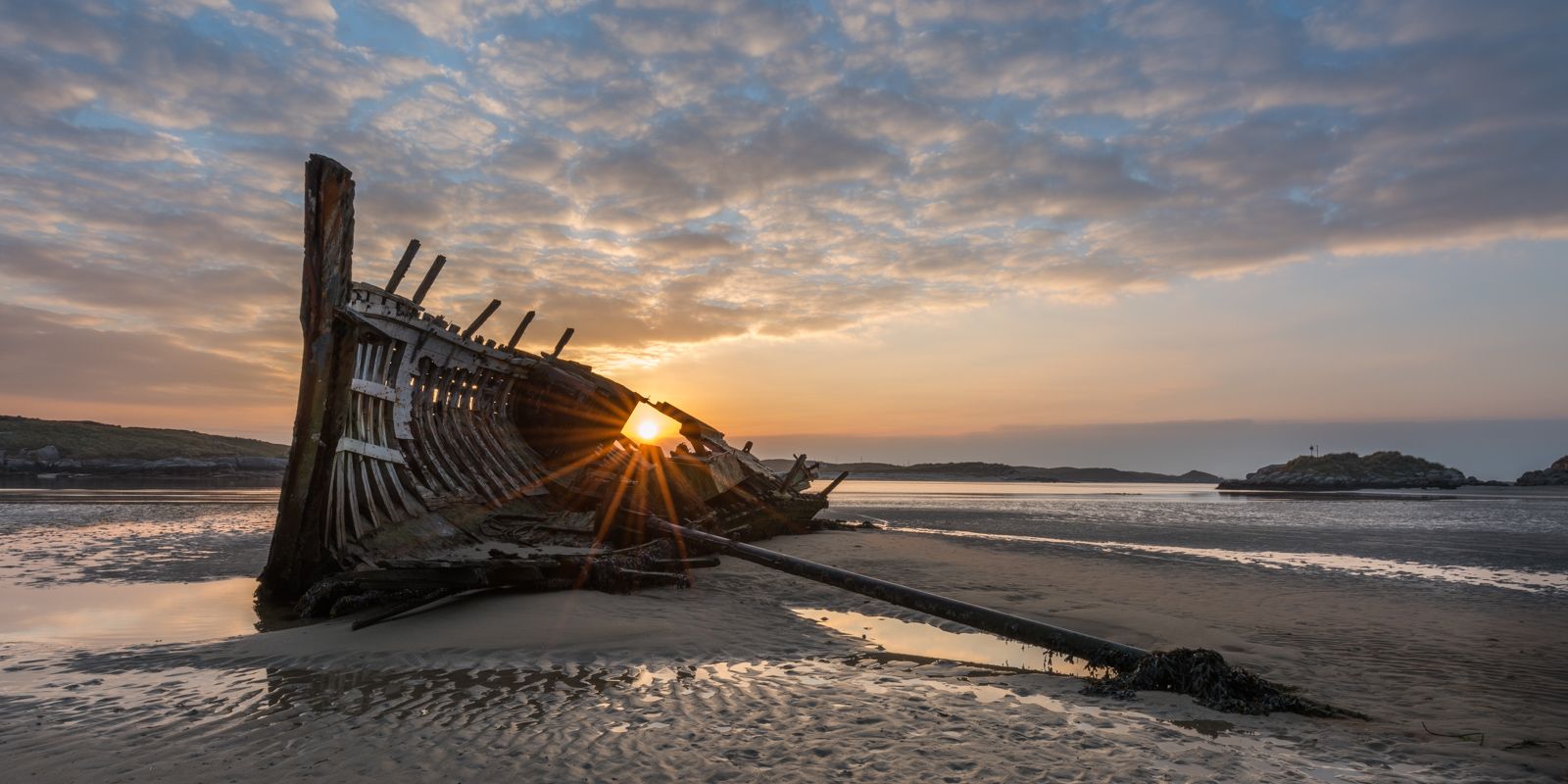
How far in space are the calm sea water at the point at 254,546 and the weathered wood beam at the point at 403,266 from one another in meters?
4.53

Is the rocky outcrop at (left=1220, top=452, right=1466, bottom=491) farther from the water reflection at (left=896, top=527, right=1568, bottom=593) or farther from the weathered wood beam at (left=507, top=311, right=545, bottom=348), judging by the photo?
the weathered wood beam at (left=507, top=311, right=545, bottom=348)

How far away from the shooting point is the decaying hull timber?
8.72m

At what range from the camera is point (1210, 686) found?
5.62 m

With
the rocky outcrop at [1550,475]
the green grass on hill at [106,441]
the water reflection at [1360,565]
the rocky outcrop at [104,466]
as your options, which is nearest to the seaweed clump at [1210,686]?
the water reflection at [1360,565]

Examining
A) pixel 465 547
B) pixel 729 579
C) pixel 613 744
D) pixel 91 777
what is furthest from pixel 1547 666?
pixel 465 547

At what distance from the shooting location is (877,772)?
4.09 m

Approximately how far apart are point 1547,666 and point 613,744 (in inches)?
327

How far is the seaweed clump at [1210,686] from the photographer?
544 centimetres

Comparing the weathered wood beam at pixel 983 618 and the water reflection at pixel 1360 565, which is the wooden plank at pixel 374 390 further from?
the water reflection at pixel 1360 565

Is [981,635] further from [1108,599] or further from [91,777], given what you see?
[91,777]

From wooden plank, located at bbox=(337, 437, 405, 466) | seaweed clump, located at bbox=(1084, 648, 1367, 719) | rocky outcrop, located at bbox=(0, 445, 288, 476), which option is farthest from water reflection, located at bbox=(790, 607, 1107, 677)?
Result: rocky outcrop, located at bbox=(0, 445, 288, 476)

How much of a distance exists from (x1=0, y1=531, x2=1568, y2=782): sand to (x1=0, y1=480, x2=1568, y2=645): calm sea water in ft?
6.96

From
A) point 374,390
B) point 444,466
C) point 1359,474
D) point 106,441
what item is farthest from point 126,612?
point 1359,474

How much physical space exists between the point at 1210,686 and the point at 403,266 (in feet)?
36.7
